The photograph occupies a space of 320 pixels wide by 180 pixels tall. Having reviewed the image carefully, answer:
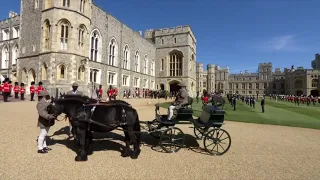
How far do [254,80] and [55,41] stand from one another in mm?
86992

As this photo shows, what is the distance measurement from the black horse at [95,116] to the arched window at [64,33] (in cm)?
1710

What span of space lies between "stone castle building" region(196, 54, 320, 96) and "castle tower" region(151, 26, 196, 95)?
1543 inches

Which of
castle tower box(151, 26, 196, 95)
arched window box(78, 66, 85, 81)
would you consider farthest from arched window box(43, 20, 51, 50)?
castle tower box(151, 26, 196, 95)

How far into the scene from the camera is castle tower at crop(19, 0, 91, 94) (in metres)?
19.0

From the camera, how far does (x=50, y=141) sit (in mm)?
5828

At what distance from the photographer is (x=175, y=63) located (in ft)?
132

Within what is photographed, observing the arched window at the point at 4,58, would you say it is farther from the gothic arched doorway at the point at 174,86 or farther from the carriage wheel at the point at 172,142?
the carriage wheel at the point at 172,142

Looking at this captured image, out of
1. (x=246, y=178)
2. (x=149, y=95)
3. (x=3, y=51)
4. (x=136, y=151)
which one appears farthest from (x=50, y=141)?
(x=3, y=51)

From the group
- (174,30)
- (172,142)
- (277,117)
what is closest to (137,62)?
(174,30)

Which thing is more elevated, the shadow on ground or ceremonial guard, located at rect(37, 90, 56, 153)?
ceremonial guard, located at rect(37, 90, 56, 153)

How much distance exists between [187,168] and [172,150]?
122 cm

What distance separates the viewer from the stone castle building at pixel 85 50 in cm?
1923

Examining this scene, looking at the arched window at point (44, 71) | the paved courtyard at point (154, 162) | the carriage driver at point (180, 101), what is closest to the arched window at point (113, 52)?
the arched window at point (44, 71)

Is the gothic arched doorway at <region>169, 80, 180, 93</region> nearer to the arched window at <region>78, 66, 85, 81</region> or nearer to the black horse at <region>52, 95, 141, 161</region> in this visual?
the arched window at <region>78, 66, 85, 81</region>
